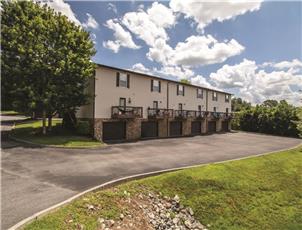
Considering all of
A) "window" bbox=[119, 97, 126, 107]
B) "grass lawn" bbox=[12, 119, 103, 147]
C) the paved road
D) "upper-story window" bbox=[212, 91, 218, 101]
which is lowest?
the paved road

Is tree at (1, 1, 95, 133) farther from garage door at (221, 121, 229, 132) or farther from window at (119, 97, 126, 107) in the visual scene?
garage door at (221, 121, 229, 132)

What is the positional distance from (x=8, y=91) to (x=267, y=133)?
3674 centimetres

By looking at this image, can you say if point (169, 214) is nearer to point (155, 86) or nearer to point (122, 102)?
point (122, 102)

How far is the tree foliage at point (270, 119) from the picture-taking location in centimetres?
3635

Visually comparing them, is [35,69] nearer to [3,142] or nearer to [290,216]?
[3,142]

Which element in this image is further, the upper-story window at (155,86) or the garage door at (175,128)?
the garage door at (175,128)

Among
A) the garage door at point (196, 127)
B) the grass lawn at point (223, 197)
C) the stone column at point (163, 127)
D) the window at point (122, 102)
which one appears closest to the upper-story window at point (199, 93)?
the garage door at point (196, 127)

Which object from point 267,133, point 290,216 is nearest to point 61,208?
point 290,216

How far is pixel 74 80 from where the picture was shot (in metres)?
19.0

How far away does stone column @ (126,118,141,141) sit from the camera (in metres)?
23.5

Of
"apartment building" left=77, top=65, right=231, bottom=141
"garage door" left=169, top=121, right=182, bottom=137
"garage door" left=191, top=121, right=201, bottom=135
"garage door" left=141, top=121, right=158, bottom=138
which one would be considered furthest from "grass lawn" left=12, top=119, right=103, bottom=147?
"garage door" left=191, top=121, right=201, bottom=135

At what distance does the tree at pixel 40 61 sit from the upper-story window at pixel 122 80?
3.76 metres

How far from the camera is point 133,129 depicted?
2395cm

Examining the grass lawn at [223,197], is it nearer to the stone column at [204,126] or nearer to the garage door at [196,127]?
the garage door at [196,127]
